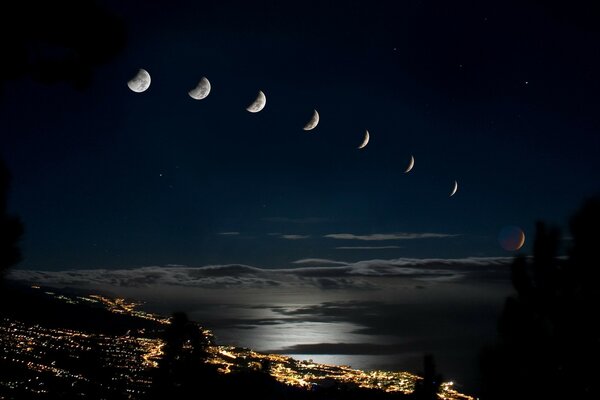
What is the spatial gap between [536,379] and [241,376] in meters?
18.6

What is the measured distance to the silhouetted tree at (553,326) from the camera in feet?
25.9

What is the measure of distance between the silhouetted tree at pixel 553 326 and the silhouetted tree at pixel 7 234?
7961 millimetres

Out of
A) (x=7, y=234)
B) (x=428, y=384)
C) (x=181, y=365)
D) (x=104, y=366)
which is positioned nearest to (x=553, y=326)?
(x=428, y=384)

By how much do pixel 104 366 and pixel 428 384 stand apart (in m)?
115

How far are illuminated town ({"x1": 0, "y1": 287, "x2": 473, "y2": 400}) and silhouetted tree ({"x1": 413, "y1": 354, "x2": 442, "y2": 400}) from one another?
57.8 meters

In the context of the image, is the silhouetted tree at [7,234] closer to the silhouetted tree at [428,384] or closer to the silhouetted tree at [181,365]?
the silhouetted tree at [428,384]

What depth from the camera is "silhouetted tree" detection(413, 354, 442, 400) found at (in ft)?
41.9

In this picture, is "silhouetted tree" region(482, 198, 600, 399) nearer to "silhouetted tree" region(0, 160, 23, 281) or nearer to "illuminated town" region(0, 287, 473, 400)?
"silhouetted tree" region(0, 160, 23, 281)

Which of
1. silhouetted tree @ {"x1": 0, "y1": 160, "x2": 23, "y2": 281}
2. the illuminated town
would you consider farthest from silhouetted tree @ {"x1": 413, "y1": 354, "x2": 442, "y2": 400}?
the illuminated town

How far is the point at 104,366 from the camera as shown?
112m

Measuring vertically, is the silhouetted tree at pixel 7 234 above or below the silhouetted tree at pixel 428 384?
above

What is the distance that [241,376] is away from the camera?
2458 cm

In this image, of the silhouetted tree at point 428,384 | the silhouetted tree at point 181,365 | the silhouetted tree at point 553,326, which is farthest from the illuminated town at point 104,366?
the silhouetted tree at point 553,326

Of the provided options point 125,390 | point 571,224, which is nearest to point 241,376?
point 571,224
